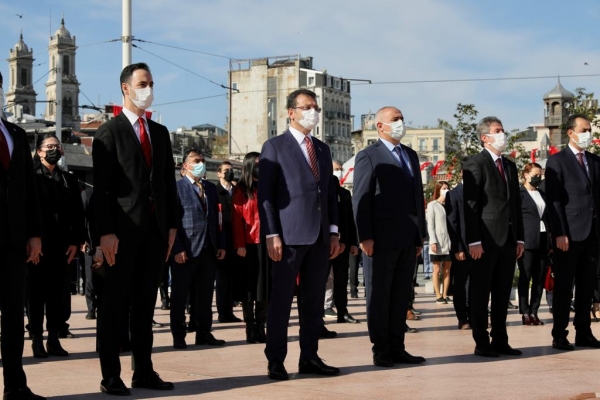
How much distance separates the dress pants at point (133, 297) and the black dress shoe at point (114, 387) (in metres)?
0.04

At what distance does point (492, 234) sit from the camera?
9.75 m

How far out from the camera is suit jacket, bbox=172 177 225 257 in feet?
37.0

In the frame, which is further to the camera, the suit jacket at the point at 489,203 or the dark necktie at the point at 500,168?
the dark necktie at the point at 500,168

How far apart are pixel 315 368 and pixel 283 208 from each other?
131cm

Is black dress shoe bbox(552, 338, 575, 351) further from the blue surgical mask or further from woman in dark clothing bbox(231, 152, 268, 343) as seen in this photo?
the blue surgical mask

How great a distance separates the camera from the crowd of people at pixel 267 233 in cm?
722

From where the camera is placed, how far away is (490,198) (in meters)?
9.87

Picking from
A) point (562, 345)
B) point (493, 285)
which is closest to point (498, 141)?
point (493, 285)

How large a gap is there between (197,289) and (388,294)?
2966mm

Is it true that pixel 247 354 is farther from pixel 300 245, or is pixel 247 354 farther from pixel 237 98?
pixel 237 98

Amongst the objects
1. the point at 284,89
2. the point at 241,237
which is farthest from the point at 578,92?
the point at 284,89

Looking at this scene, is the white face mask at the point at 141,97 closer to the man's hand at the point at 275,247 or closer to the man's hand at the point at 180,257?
the man's hand at the point at 275,247

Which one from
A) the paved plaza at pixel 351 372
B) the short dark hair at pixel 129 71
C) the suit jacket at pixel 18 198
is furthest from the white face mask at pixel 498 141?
the suit jacket at pixel 18 198

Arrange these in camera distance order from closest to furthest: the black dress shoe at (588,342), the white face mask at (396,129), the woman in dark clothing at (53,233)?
the white face mask at (396,129)
the woman in dark clothing at (53,233)
the black dress shoe at (588,342)
